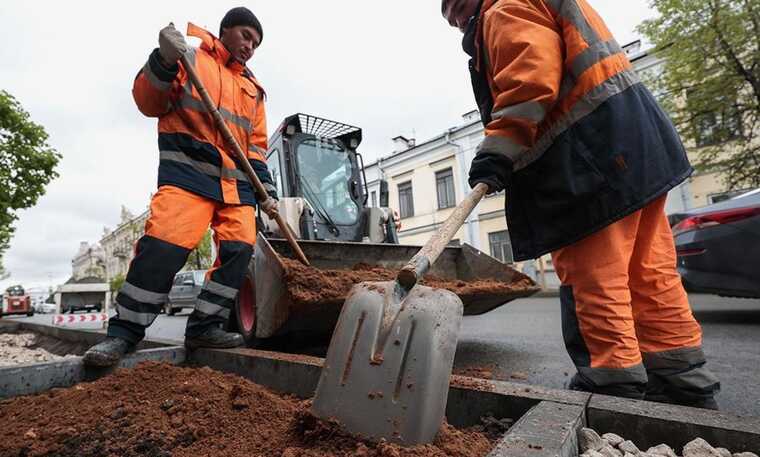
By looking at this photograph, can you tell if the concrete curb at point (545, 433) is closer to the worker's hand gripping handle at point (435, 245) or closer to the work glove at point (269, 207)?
the worker's hand gripping handle at point (435, 245)

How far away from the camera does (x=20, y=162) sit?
10750 mm

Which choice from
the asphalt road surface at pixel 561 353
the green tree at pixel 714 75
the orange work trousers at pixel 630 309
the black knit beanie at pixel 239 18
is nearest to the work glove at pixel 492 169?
the orange work trousers at pixel 630 309

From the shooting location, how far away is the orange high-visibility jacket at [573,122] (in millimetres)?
1596

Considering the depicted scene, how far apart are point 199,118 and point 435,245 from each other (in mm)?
1783

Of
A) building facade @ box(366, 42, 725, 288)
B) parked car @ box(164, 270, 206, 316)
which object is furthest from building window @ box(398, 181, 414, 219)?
parked car @ box(164, 270, 206, 316)

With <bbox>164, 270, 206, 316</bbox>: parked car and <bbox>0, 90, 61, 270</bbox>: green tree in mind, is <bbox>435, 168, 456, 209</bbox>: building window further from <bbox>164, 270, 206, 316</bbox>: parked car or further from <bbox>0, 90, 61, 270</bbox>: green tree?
<bbox>0, 90, 61, 270</bbox>: green tree

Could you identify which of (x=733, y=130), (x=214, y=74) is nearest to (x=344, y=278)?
(x=214, y=74)

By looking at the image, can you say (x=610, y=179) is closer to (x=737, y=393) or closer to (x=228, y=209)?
(x=737, y=393)

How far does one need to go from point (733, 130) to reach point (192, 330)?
560 inches

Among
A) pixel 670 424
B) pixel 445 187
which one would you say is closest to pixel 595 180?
pixel 670 424

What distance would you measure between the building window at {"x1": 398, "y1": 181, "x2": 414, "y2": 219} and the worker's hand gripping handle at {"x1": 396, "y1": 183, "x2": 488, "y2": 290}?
67.4ft

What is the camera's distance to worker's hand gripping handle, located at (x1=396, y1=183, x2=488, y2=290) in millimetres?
1345

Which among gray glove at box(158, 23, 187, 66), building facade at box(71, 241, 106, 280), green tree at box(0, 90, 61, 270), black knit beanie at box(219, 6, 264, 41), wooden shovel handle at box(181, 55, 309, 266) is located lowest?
wooden shovel handle at box(181, 55, 309, 266)

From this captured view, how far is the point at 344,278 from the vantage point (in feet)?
9.27
